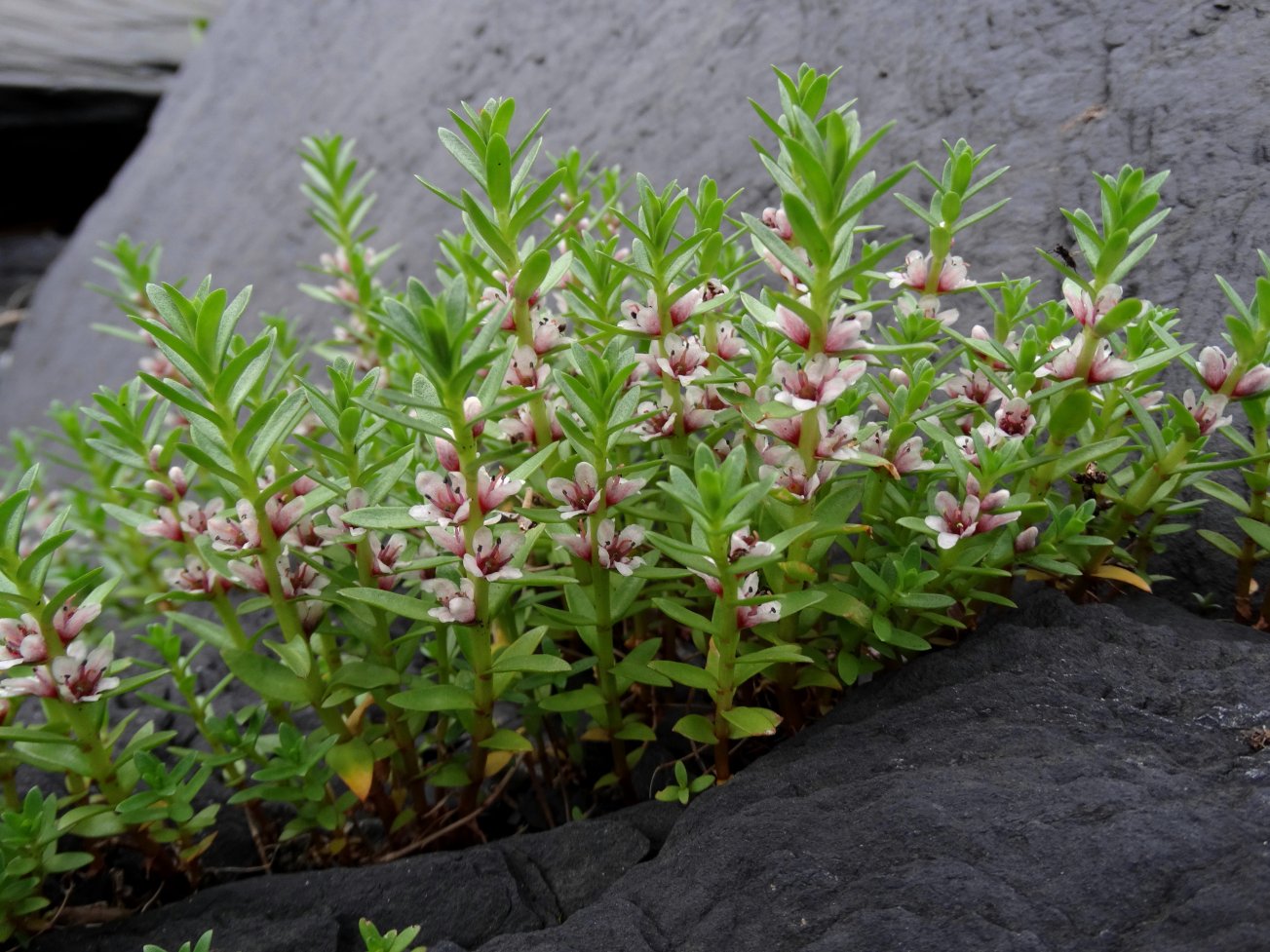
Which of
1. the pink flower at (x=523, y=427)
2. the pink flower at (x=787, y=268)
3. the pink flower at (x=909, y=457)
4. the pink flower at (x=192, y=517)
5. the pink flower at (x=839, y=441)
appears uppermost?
the pink flower at (x=787, y=268)

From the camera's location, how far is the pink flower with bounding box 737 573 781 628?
181 centimetres

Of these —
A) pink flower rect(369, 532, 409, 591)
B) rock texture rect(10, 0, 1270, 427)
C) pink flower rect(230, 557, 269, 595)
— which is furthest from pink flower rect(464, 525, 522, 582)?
rock texture rect(10, 0, 1270, 427)

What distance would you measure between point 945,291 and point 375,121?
4066 mm

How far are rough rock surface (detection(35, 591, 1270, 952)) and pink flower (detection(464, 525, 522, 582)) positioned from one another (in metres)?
0.60

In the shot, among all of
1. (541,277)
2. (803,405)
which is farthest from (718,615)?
(541,277)

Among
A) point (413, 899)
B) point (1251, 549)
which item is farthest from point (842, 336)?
point (413, 899)

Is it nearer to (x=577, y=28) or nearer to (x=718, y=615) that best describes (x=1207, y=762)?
(x=718, y=615)

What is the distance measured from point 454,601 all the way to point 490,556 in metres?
0.11

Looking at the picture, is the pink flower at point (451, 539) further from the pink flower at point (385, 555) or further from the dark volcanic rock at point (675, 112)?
the dark volcanic rock at point (675, 112)

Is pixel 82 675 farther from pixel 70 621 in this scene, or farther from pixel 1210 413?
pixel 1210 413

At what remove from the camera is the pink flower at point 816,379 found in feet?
5.65

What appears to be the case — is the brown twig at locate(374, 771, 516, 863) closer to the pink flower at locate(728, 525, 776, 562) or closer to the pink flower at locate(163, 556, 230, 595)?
the pink flower at locate(163, 556, 230, 595)

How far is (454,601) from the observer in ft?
5.95

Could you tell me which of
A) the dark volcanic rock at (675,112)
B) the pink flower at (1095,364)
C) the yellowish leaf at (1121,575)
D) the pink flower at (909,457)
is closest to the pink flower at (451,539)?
the pink flower at (909,457)
